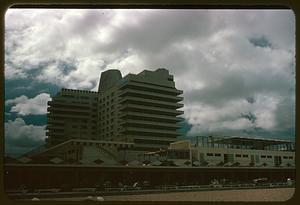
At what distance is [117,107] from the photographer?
443cm

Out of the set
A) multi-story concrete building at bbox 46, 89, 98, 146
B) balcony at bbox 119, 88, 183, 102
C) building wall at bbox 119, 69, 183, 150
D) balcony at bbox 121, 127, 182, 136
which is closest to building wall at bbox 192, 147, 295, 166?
balcony at bbox 121, 127, 182, 136

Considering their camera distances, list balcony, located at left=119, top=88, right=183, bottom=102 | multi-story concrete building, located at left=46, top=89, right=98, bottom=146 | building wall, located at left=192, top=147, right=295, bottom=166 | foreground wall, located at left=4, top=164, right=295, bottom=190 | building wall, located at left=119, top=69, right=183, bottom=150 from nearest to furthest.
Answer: multi-story concrete building, located at left=46, top=89, right=98, bottom=146, building wall, located at left=119, top=69, right=183, bottom=150, balcony, located at left=119, top=88, right=183, bottom=102, foreground wall, located at left=4, top=164, right=295, bottom=190, building wall, located at left=192, top=147, right=295, bottom=166

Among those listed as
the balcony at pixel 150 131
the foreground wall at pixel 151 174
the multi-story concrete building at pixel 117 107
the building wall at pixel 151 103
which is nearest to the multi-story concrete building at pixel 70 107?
the multi-story concrete building at pixel 117 107

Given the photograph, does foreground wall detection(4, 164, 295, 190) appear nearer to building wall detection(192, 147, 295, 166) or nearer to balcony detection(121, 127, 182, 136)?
building wall detection(192, 147, 295, 166)

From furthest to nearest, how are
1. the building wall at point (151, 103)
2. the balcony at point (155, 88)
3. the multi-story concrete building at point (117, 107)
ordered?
the balcony at point (155, 88) < the building wall at point (151, 103) < the multi-story concrete building at point (117, 107)

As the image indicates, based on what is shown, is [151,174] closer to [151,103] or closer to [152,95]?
[152,95]

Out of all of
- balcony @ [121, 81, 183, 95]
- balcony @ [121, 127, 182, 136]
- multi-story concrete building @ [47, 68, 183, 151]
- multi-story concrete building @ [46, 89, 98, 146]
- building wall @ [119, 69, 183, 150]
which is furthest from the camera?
balcony @ [121, 127, 182, 136]

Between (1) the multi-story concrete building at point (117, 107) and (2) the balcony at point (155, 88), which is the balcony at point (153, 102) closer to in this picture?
(1) the multi-story concrete building at point (117, 107)

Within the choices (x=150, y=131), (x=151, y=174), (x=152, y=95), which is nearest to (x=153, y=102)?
(x=152, y=95)

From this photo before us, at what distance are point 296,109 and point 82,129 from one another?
4.57 metres

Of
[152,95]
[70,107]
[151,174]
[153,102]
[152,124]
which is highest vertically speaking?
[152,95]

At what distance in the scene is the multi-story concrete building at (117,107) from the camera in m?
3.81

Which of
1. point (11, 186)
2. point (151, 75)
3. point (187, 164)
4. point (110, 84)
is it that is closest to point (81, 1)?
point (11, 186)

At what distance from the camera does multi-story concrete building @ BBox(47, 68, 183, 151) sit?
3812 mm
